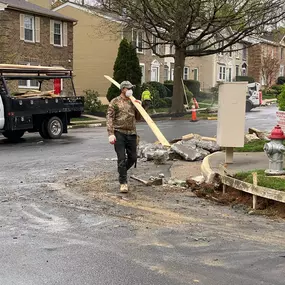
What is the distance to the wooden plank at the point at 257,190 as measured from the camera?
22.0ft

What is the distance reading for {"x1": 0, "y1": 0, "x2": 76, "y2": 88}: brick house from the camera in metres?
29.0

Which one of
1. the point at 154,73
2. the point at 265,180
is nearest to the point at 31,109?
the point at 265,180

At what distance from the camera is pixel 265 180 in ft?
24.0

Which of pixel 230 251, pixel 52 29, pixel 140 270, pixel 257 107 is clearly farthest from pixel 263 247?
pixel 257 107

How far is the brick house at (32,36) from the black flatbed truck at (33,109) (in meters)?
9.81

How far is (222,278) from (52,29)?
30382mm

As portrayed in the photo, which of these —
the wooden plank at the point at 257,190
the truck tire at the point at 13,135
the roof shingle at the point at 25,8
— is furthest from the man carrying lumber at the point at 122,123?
the roof shingle at the point at 25,8

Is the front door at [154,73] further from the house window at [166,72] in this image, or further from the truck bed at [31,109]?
the truck bed at [31,109]

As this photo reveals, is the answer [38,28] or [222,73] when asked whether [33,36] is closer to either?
[38,28]

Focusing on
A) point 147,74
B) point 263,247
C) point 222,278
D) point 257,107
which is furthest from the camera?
point 147,74

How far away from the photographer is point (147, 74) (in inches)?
1681

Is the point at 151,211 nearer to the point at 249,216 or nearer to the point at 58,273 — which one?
the point at 249,216

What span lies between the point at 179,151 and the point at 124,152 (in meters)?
3.63

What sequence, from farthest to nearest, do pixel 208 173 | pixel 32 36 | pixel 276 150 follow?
pixel 32 36
pixel 208 173
pixel 276 150
